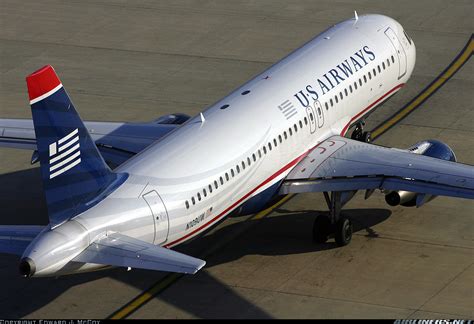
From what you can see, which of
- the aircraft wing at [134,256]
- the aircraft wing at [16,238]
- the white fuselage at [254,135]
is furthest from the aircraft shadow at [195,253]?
the aircraft wing at [134,256]

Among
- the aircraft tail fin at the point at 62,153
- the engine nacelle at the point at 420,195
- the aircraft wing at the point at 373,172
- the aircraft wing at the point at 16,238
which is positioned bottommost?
the engine nacelle at the point at 420,195

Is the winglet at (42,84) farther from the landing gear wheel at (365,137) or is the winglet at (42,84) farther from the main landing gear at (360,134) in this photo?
the landing gear wheel at (365,137)

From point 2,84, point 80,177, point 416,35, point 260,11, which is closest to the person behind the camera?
point 80,177

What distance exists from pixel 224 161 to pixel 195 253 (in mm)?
3976

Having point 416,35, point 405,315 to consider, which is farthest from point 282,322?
point 416,35

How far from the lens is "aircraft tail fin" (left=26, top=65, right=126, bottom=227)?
104 ft

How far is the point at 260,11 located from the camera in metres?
66.8

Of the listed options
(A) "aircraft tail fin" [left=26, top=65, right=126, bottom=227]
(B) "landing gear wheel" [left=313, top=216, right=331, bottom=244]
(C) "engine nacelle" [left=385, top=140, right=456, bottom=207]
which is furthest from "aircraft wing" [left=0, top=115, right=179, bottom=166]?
(C) "engine nacelle" [left=385, top=140, right=456, bottom=207]

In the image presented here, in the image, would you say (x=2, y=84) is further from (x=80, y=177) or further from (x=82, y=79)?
(x=80, y=177)

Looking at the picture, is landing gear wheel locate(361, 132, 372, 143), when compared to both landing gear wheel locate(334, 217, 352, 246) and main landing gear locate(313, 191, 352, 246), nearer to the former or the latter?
main landing gear locate(313, 191, 352, 246)

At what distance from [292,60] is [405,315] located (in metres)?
12.2

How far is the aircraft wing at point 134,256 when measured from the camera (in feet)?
104

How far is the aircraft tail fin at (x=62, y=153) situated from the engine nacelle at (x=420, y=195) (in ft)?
34.6

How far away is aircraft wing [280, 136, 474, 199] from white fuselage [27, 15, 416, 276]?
1.86 feet
